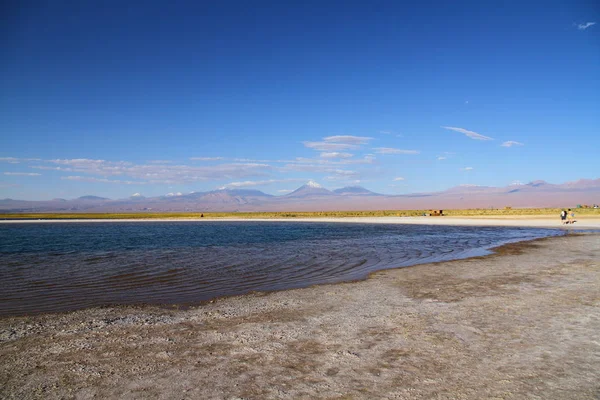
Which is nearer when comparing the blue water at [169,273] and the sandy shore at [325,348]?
the sandy shore at [325,348]

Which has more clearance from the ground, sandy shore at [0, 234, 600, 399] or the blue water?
sandy shore at [0, 234, 600, 399]

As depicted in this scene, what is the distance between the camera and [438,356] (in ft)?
21.9

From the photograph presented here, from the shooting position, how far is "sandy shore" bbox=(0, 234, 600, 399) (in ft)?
18.3

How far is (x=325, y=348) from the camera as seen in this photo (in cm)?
718

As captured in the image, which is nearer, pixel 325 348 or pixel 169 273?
pixel 325 348

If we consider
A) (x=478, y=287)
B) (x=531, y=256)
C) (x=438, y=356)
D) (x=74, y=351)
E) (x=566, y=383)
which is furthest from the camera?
(x=531, y=256)

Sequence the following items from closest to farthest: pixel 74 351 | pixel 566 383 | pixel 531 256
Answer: pixel 566 383, pixel 74 351, pixel 531 256

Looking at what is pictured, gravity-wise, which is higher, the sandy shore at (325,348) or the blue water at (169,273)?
the sandy shore at (325,348)

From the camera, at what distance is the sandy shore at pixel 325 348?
18.3ft

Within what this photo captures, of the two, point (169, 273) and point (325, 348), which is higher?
point (325, 348)

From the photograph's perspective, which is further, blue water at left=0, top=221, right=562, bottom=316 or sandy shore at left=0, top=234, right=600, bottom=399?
blue water at left=0, top=221, right=562, bottom=316

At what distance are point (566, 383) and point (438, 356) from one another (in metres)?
1.87

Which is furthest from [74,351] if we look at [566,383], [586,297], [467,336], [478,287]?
[586,297]

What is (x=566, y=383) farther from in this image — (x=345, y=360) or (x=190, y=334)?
(x=190, y=334)
